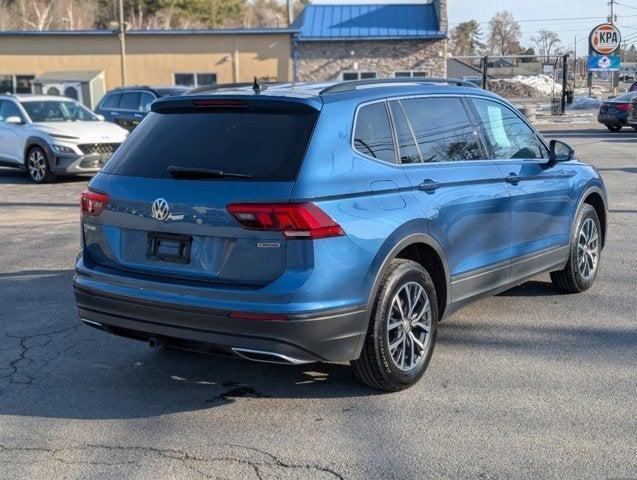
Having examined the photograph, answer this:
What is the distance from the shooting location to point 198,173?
4.56 meters

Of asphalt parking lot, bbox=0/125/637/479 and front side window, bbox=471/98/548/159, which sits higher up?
front side window, bbox=471/98/548/159

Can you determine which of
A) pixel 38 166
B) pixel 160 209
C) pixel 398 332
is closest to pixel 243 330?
pixel 160 209

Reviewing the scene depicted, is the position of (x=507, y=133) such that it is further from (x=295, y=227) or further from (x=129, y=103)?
(x=129, y=103)

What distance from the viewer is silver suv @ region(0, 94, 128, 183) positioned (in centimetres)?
1542

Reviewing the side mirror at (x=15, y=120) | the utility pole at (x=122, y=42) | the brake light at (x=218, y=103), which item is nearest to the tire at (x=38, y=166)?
the side mirror at (x=15, y=120)

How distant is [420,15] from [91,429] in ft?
113

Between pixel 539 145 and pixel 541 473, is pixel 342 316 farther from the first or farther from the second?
pixel 539 145

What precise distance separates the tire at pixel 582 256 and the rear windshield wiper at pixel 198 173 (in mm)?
3585

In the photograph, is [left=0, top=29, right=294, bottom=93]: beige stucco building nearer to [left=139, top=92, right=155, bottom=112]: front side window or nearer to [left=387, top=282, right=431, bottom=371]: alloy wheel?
[left=139, top=92, right=155, bottom=112]: front side window

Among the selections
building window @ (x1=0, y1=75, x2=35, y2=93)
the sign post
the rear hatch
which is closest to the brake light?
the rear hatch

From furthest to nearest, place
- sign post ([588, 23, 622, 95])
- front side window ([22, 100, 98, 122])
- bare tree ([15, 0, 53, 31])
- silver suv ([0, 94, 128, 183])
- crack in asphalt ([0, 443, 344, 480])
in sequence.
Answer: bare tree ([15, 0, 53, 31])
sign post ([588, 23, 622, 95])
front side window ([22, 100, 98, 122])
silver suv ([0, 94, 128, 183])
crack in asphalt ([0, 443, 344, 480])

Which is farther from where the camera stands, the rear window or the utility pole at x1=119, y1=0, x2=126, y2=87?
the utility pole at x1=119, y1=0, x2=126, y2=87

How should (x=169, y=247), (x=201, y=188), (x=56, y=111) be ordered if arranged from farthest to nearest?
1. (x=56, y=111)
2. (x=169, y=247)
3. (x=201, y=188)

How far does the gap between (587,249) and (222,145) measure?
401cm
